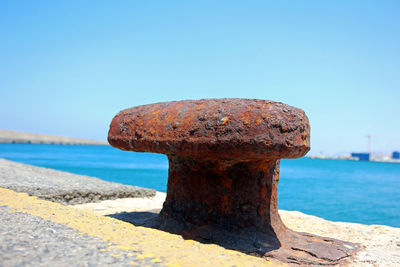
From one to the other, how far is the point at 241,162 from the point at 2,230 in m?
2.06

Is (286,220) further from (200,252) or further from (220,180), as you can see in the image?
(200,252)

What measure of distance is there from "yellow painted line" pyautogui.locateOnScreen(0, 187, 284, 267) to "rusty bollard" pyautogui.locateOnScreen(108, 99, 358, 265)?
0.84 m

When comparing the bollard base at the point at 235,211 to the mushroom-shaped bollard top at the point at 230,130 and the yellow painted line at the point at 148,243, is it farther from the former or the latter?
the yellow painted line at the point at 148,243

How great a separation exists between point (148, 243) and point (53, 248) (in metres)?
0.56

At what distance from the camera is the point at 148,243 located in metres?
2.26

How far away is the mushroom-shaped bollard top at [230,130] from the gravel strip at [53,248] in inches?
45.5

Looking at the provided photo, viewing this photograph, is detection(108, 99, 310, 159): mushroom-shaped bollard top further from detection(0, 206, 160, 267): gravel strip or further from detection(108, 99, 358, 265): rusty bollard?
detection(0, 206, 160, 267): gravel strip

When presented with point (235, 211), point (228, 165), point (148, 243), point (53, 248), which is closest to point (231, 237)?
point (235, 211)

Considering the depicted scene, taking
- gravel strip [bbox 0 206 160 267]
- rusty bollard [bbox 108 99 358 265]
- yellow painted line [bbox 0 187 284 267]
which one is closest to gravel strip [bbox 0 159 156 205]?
rusty bollard [bbox 108 99 358 265]

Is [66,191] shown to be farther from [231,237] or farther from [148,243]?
[148,243]

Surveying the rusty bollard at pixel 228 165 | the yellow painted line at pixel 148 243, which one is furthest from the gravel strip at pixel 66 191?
the yellow painted line at pixel 148 243

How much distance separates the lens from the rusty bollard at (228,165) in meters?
2.96

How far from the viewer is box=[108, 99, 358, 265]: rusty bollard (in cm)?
296

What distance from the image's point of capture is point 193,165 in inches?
143
